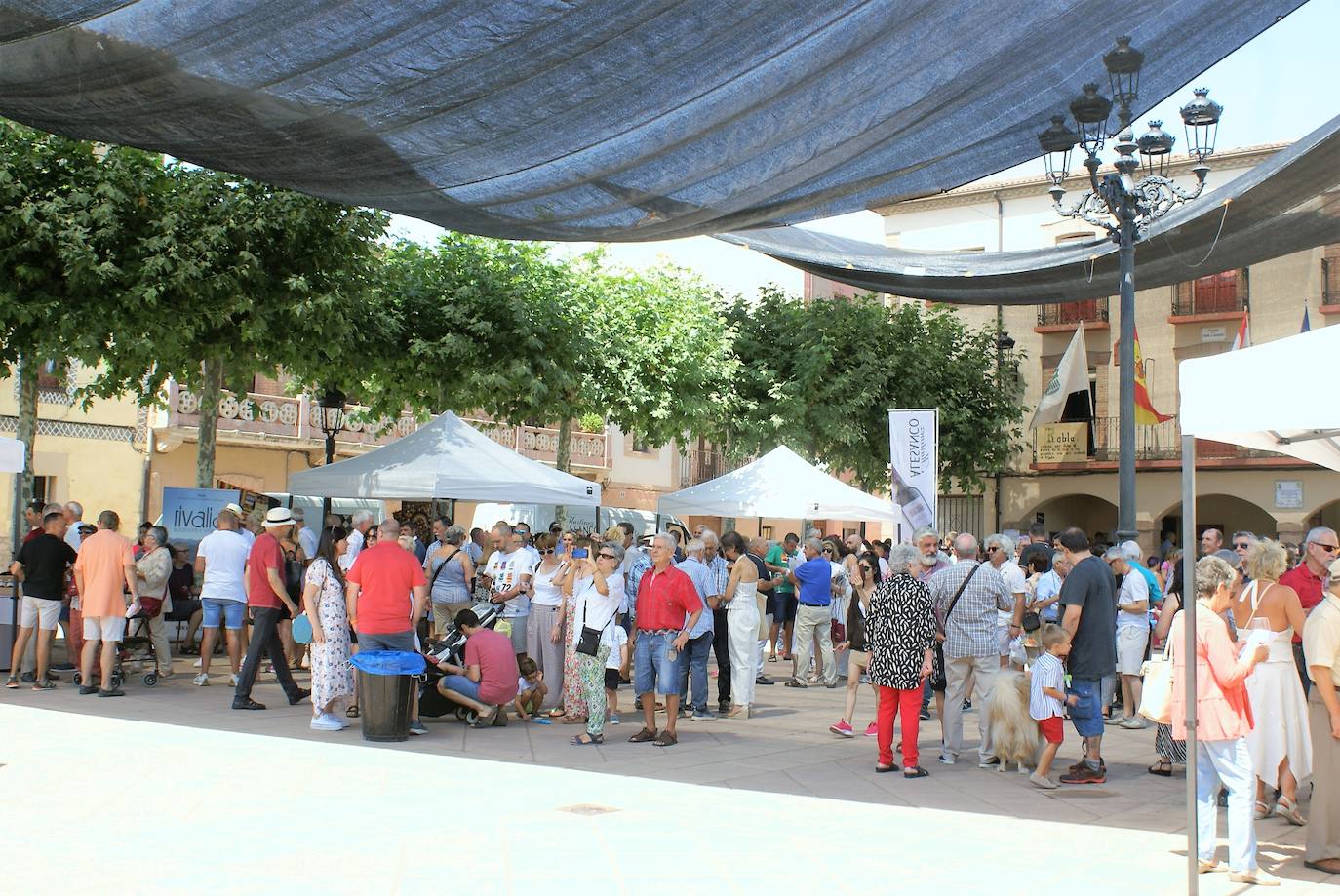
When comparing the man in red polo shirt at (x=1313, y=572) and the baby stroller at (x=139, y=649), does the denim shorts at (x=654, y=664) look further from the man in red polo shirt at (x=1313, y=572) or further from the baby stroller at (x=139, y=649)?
the baby stroller at (x=139, y=649)

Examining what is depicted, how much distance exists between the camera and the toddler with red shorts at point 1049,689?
9.02 metres

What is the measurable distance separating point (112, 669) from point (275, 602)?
6.29 ft

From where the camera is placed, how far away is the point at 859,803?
803cm

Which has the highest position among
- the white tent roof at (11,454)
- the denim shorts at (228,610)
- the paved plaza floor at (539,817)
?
the white tent roof at (11,454)

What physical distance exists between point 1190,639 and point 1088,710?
3.36 metres

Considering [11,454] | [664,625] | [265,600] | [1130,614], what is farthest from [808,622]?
[11,454]

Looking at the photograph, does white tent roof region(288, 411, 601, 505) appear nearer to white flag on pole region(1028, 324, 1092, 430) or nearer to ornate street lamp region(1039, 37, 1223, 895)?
ornate street lamp region(1039, 37, 1223, 895)

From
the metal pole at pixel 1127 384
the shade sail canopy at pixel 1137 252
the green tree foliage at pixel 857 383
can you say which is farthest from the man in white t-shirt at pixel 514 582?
the green tree foliage at pixel 857 383

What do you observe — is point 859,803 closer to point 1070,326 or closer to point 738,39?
point 738,39

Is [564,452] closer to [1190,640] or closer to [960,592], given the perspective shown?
[960,592]

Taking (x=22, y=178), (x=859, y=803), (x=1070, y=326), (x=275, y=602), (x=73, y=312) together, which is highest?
(x=1070, y=326)

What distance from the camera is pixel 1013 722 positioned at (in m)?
9.40

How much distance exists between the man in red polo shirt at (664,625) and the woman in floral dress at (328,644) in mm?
2578

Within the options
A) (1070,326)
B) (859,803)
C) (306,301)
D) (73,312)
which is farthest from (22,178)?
(1070,326)
